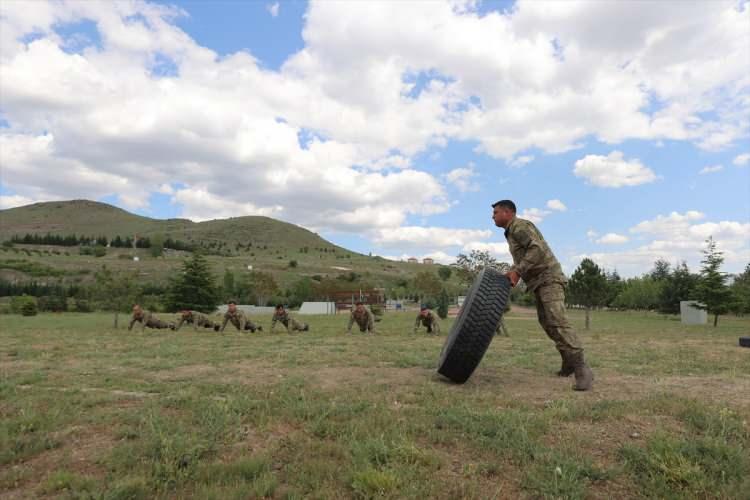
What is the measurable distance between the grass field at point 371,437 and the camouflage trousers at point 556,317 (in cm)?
59

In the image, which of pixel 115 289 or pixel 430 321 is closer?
pixel 430 321

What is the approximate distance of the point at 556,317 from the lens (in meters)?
6.06

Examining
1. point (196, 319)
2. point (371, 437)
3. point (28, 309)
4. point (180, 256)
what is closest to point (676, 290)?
point (196, 319)

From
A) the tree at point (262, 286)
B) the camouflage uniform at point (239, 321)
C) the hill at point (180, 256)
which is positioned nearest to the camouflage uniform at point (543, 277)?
the camouflage uniform at point (239, 321)

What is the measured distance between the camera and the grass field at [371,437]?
127 inches

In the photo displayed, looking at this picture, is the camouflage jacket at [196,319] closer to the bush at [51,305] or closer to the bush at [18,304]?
the bush at [18,304]

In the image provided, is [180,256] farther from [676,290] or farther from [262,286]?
[676,290]

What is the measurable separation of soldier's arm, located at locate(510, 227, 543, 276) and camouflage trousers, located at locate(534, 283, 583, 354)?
0.40 metres

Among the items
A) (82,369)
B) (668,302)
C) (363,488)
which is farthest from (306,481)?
(668,302)

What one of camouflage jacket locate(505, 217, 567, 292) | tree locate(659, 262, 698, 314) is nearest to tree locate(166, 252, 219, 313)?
camouflage jacket locate(505, 217, 567, 292)

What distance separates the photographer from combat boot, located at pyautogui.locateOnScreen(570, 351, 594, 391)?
5711mm

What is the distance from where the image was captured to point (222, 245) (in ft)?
518

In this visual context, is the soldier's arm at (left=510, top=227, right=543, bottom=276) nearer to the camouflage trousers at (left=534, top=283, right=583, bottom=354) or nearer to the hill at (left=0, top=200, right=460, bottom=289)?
the camouflage trousers at (left=534, top=283, right=583, bottom=354)

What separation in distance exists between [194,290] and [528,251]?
40677mm
